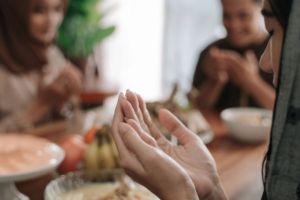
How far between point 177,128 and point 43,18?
48.4 inches

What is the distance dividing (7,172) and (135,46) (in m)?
3.20

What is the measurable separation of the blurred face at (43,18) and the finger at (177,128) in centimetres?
116

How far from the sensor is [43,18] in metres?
1.93

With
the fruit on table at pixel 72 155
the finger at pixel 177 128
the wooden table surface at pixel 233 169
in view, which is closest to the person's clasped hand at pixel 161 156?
the finger at pixel 177 128

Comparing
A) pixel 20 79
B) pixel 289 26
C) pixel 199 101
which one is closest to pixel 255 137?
pixel 199 101

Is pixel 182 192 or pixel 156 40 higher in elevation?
pixel 182 192

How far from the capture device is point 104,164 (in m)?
1.13

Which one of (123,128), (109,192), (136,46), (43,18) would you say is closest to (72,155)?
(109,192)

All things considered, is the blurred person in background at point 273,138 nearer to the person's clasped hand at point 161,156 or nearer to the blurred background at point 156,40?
the person's clasped hand at point 161,156

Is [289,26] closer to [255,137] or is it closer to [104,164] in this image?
[104,164]

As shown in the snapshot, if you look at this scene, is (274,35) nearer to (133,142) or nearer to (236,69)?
(133,142)

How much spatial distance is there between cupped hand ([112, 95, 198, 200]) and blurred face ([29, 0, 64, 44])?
1311mm

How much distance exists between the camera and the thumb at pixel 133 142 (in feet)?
2.25

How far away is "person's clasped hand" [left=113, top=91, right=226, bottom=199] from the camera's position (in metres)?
0.69
